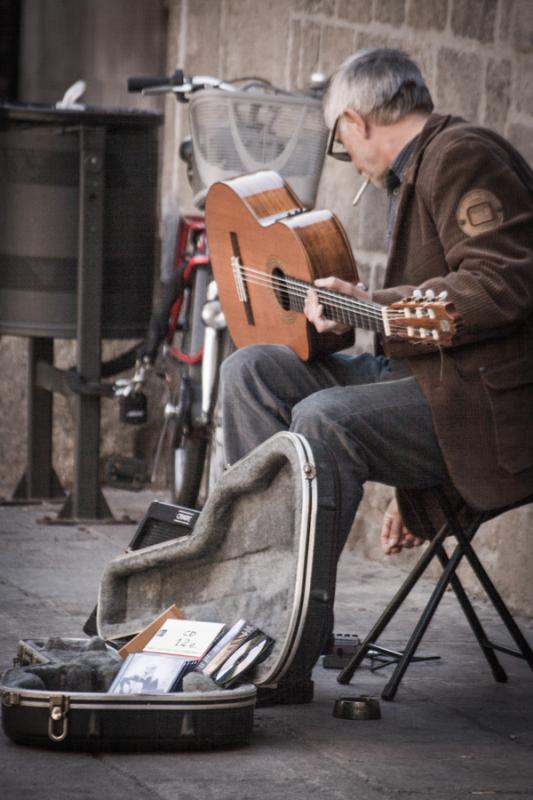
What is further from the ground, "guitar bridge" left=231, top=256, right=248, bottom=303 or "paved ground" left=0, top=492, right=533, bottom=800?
"guitar bridge" left=231, top=256, right=248, bottom=303

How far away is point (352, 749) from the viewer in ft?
11.5

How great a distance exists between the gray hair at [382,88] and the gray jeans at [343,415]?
59 centimetres

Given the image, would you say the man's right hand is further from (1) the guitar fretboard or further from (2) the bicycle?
(2) the bicycle

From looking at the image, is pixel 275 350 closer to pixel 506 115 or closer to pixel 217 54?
pixel 506 115

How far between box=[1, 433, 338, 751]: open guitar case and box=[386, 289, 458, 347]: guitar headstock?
331 millimetres

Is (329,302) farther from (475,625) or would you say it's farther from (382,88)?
(475,625)

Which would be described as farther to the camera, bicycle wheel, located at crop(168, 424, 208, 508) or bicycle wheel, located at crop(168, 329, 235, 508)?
bicycle wheel, located at crop(168, 424, 208, 508)

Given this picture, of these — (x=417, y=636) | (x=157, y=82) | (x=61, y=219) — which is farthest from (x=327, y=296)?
(x=61, y=219)

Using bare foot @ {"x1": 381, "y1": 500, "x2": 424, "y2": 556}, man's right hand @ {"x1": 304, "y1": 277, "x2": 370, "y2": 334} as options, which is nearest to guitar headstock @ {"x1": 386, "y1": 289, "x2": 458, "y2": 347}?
man's right hand @ {"x1": 304, "y1": 277, "x2": 370, "y2": 334}

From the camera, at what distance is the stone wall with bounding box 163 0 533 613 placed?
5109 millimetres

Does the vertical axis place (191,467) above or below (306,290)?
below

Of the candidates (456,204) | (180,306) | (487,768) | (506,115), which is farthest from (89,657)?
(180,306)

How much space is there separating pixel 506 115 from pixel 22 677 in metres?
2.59

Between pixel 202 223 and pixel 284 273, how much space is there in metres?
2.21
